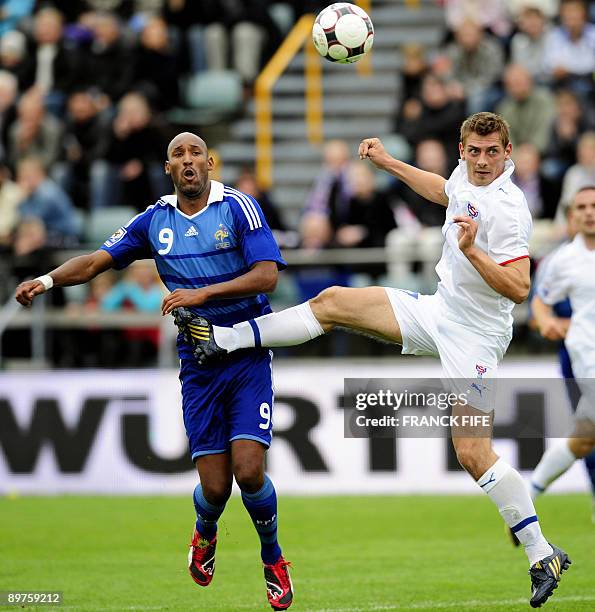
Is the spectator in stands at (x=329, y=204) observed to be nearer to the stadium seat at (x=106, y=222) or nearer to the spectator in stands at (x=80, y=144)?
the stadium seat at (x=106, y=222)

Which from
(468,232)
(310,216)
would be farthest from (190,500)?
(468,232)

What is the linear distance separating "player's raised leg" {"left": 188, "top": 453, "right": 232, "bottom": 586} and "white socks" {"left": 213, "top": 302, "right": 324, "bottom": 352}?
73 centimetres

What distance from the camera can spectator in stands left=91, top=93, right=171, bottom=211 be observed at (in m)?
17.3

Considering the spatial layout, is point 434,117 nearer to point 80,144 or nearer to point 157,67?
point 157,67

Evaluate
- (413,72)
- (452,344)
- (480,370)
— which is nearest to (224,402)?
(452,344)

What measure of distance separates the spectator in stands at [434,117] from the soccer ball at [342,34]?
7.87 m

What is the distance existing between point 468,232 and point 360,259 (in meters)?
6.87

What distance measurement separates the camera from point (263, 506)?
8594 millimetres

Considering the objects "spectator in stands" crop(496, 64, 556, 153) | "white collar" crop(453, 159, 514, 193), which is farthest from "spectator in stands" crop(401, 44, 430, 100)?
"white collar" crop(453, 159, 514, 193)

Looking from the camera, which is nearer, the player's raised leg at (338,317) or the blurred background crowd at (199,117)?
the player's raised leg at (338,317)

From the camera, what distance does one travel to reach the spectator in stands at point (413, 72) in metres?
17.9

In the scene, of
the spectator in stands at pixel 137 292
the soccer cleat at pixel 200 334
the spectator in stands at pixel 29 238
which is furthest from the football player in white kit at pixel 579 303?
the spectator in stands at pixel 29 238

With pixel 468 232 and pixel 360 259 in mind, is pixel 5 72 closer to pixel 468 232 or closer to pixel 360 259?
pixel 360 259

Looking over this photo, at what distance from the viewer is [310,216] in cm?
1587
